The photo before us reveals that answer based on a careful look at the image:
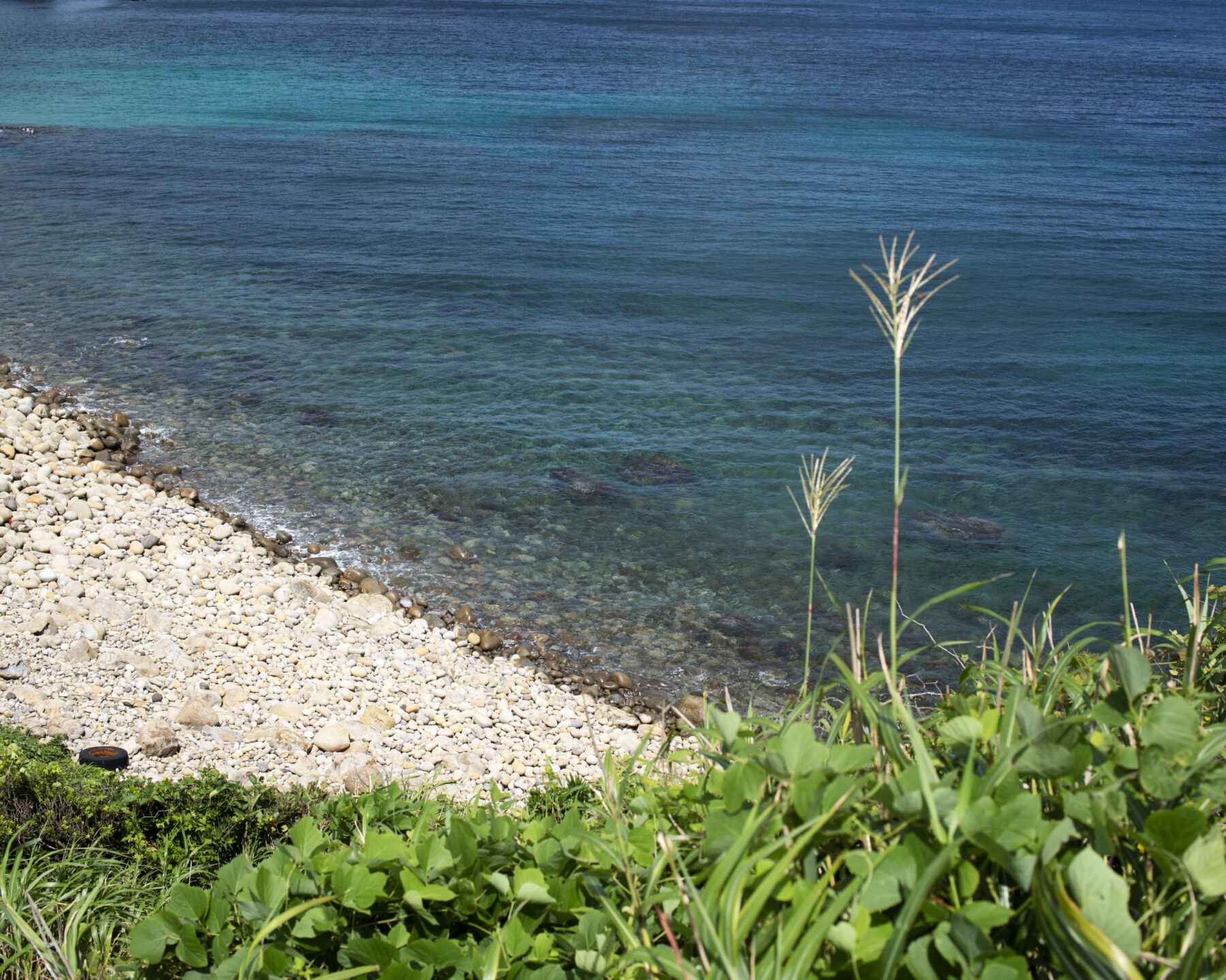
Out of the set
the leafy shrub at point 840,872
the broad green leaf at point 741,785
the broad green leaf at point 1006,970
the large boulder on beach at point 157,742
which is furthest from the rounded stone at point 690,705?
the broad green leaf at point 1006,970

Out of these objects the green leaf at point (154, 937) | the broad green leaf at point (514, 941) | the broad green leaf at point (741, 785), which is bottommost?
the green leaf at point (154, 937)

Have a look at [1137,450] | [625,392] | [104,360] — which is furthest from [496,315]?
[1137,450]

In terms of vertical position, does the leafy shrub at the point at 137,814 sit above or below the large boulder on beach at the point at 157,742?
above

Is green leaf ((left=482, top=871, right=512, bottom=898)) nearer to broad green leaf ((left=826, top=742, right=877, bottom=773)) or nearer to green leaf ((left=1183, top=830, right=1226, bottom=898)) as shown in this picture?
broad green leaf ((left=826, top=742, right=877, bottom=773))

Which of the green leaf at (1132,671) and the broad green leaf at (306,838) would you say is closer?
the green leaf at (1132,671)

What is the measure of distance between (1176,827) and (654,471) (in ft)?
39.9

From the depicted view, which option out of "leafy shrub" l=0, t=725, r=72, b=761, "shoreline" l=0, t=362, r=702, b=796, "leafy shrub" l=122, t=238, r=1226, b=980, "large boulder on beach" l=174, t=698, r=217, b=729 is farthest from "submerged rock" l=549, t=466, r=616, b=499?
"leafy shrub" l=122, t=238, r=1226, b=980

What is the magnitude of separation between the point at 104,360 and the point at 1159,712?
18093 mm

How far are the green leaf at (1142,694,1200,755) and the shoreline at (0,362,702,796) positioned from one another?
480 centimetres

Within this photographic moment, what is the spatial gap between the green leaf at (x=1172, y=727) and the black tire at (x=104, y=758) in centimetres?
709

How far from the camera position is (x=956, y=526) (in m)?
12.8

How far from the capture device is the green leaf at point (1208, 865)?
5.90 feet

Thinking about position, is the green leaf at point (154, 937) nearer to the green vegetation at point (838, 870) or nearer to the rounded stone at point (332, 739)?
the green vegetation at point (838, 870)

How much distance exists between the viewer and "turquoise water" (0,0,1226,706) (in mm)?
12062
